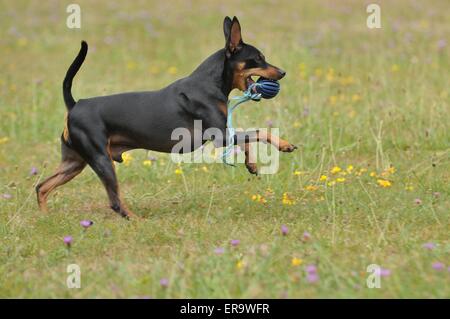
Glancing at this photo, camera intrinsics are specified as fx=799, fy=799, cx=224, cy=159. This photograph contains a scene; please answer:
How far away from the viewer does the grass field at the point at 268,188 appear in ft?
13.4

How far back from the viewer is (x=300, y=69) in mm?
9258

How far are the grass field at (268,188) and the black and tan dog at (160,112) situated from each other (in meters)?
0.46

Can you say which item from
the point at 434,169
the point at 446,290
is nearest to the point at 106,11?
the point at 434,169

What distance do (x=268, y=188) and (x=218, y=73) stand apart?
3.26 feet

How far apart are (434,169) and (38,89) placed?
4.84m

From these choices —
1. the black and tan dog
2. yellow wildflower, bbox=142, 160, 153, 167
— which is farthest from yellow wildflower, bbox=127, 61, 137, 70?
the black and tan dog

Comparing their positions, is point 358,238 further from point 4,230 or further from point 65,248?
point 4,230

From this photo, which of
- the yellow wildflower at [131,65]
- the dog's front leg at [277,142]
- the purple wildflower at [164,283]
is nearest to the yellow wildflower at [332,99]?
the dog's front leg at [277,142]

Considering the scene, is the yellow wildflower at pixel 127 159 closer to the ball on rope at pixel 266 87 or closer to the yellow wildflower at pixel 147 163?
the yellow wildflower at pixel 147 163

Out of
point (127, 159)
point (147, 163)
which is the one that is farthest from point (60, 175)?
point (127, 159)

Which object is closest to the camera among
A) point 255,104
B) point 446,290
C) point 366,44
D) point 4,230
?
point 446,290

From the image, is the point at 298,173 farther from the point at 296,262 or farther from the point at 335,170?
the point at 296,262

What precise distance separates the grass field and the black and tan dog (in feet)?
1.50

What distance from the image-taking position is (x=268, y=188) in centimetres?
582
